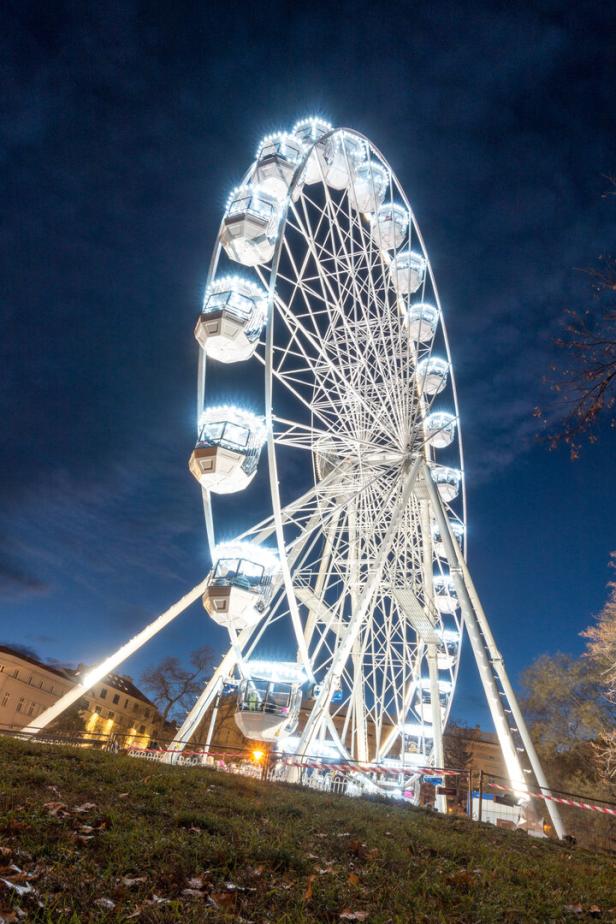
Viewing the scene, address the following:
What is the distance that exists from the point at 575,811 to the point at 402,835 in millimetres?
30358

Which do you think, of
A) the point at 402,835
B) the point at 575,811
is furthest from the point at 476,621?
the point at 575,811

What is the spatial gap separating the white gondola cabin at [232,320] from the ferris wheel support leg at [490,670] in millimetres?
7696

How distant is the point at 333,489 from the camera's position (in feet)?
76.8

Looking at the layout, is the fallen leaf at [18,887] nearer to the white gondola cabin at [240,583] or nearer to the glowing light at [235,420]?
the white gondola cabin at [240,583]

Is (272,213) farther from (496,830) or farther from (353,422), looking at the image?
(496,830)

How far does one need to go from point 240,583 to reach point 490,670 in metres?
7.42

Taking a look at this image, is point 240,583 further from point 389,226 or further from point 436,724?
point 389,226

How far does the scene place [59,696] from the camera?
6469cm

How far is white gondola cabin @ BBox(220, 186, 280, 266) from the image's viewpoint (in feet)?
68.4

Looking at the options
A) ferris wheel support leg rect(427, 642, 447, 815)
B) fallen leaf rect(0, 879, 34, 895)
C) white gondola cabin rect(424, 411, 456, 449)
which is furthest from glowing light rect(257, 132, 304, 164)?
fallen leaf rect(0, 879, 34, 895)

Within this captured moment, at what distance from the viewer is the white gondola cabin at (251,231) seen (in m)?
A: 20.8

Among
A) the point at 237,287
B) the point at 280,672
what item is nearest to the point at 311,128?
the point at 237,287

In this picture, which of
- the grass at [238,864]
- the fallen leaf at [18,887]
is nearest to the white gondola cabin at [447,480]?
the grass at [238,864]

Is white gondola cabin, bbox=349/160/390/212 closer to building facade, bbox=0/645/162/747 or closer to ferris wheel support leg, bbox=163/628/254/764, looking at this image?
ferris wheel support leg, bbox=163/628/254/764
